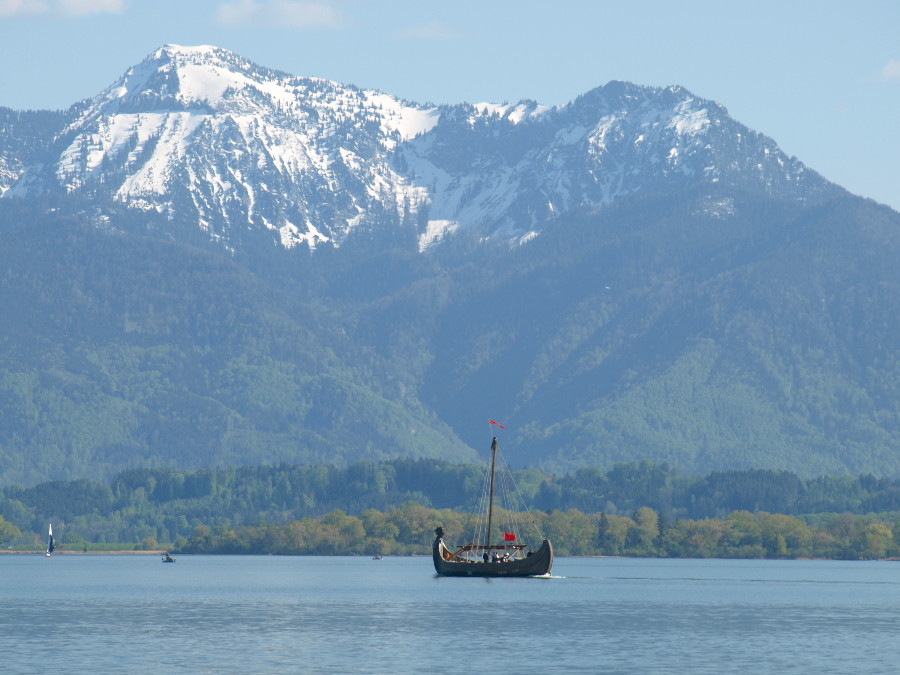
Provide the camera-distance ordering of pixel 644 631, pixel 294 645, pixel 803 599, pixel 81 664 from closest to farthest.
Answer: pixel 81 664
pixel 294 645
pixel 644 631
pixel 803 599

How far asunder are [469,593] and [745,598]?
29.1 m

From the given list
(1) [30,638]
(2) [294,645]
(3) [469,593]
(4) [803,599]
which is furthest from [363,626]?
(4) [803,599]

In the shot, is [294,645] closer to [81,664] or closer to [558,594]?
[81,664]

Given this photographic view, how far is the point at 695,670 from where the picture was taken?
11481 cm

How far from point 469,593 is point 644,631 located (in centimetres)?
5258

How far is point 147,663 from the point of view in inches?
4535

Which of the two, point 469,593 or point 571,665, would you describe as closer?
point 571,665

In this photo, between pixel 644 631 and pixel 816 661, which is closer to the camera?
pixel 816 661

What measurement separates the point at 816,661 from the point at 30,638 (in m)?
55.2

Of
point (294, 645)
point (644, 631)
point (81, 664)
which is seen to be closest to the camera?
point (81, 664)

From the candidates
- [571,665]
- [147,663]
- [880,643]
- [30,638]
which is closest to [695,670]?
[571,665]

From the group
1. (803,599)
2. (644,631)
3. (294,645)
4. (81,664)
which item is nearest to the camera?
(81,664)

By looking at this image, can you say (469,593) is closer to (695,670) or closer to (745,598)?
(745,598)

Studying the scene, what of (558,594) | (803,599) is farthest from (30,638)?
(803,599)
